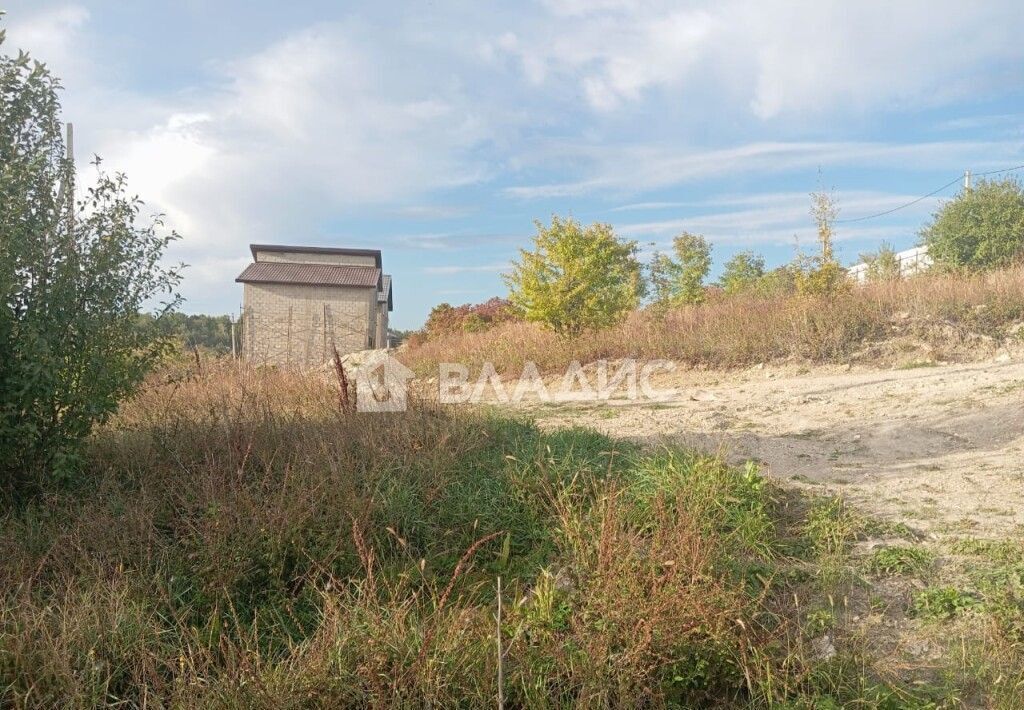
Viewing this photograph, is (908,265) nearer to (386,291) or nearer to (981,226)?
(981,226)

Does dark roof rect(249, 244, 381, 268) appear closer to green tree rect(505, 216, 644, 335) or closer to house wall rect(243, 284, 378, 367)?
house wall rect(243, 284, 378, 367)

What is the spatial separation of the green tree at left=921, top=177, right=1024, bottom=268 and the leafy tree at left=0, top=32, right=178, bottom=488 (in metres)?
18.8

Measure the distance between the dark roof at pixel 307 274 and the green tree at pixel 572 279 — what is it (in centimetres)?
1380

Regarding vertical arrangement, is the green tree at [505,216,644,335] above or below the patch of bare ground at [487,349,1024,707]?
above

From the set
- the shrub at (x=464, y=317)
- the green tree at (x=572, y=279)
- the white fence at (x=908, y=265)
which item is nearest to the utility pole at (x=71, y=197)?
the green tree at (x=572, y=279)

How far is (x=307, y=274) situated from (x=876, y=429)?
907 inches

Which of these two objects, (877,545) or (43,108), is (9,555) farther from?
(877,545)

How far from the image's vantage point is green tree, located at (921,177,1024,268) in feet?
60.2

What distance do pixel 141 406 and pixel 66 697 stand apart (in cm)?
467

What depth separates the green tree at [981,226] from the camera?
18.4 m

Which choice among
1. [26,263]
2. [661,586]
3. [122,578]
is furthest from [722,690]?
[26,263]

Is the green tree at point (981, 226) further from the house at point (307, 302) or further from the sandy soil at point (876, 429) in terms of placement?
the house at point (307, 302)

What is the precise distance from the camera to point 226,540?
4055 mm

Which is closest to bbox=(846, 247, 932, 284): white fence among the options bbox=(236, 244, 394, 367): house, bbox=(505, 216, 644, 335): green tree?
bbox=(505, 216, 644, 335): green tree
